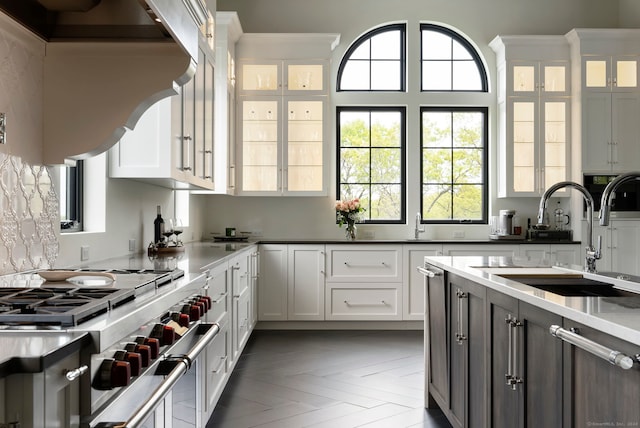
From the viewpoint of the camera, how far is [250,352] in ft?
16.1

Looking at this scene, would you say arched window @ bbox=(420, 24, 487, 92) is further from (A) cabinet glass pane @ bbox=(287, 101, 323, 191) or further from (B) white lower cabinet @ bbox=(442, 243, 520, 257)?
(B) white lower cabinet @ bbox=(442, 243, 520, 257)

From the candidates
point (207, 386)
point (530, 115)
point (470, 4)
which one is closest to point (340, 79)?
point (470, 4)

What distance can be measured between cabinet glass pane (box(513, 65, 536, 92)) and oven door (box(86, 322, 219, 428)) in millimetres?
4926

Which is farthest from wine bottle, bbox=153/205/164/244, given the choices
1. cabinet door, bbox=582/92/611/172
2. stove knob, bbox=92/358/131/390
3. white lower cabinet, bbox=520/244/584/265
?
cabinet door, bbox=582/92/611/172

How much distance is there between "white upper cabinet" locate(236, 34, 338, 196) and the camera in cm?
604

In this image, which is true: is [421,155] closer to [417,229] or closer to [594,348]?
[417,229]

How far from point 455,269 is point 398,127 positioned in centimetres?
382

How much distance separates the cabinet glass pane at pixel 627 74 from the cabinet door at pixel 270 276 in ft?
12.1

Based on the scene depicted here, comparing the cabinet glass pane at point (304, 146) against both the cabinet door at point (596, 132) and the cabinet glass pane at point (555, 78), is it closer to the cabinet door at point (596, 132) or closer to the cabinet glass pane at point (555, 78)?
the cabinet glass pane at point (555, 78)

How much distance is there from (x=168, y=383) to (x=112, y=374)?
30 centimetres

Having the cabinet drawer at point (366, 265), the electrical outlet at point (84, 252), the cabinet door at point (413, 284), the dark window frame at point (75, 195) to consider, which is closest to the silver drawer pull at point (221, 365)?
the electrical outlet at point (84, 252)

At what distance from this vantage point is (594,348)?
1405 millimetres

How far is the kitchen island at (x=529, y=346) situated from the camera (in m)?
1.41

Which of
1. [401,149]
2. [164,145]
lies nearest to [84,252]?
[164,145]
